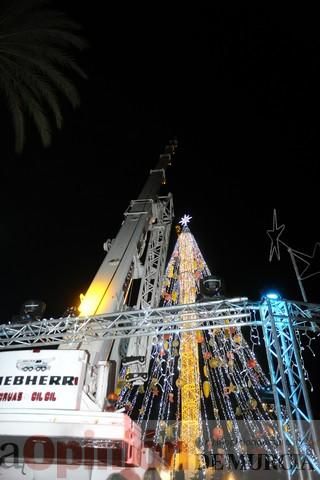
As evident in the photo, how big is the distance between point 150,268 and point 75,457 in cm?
703

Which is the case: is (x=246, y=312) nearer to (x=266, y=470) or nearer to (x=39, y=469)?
(x=39, y=469)

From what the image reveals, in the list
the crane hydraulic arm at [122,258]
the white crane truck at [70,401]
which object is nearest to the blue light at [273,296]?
the white crane truck at [70,401]

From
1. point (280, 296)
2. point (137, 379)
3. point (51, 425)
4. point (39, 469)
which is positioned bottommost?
point (39, 469)

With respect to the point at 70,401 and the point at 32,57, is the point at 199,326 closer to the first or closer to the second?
the point at 70,401

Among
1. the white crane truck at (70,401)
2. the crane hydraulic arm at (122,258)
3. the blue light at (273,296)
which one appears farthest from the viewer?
the crane hydraulic arm at (122,258)

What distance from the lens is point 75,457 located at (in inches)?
283

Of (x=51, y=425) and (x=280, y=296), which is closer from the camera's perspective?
(x=51, y=425)

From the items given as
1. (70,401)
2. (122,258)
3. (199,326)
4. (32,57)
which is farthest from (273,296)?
(32,57)

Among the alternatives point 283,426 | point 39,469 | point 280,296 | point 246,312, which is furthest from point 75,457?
point 280,296

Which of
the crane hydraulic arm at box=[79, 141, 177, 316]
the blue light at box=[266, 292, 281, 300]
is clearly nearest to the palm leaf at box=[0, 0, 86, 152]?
the crane hydraulic arm at box=[79, 141, 177, 316]

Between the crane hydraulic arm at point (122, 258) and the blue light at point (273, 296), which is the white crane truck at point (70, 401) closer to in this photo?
the crane hydraulic arm at point (122, 258)

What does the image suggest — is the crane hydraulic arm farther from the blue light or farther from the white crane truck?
the blue light

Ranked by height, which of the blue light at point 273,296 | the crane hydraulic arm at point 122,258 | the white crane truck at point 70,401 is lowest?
the white crane truck at point 70,401

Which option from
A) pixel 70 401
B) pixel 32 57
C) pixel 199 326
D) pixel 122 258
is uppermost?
pixel 32 57
